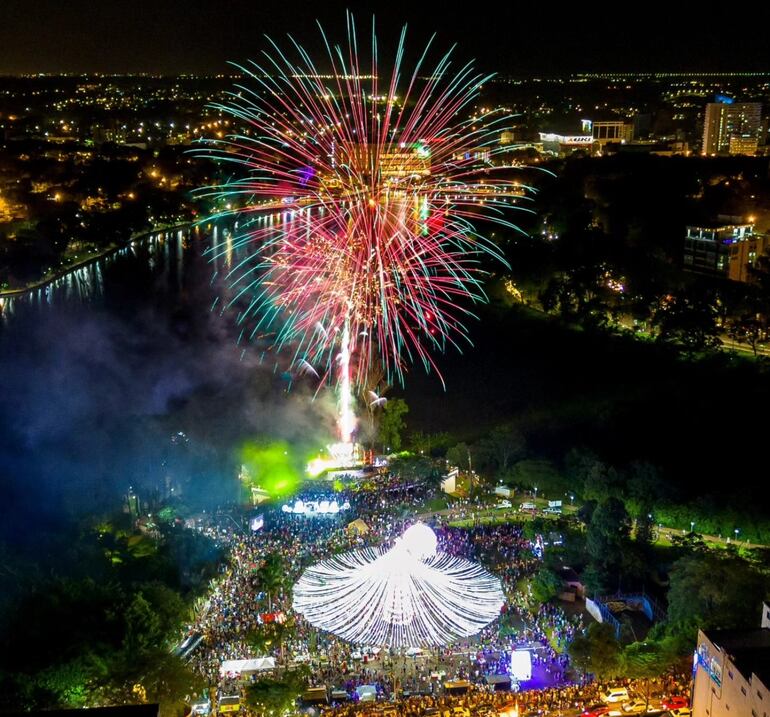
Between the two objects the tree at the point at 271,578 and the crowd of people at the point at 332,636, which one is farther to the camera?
the tree at the point at 271,578

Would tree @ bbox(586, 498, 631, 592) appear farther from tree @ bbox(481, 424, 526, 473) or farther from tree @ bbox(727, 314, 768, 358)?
tree @ bbox(727, 314, 768, 358)

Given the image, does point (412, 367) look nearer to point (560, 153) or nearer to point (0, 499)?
point (0, 499)

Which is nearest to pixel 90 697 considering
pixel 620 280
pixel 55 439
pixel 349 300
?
pixel 55 439

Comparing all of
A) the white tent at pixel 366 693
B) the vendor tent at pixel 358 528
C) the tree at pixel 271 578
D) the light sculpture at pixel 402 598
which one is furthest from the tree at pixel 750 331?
the white tent at pixel 366 693

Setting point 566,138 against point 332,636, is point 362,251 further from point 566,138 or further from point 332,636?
point 566,138

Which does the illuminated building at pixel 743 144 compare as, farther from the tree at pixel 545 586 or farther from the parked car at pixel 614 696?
the parked car at pixel 614 696

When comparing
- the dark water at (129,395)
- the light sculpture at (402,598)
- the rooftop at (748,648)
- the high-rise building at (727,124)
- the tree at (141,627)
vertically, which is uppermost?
the high-rise building at (727,124)

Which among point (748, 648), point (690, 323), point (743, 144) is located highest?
point (743, 144)

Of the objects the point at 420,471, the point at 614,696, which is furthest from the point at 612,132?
the point at 614,696
